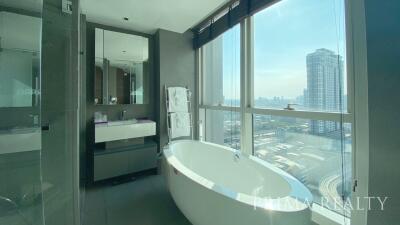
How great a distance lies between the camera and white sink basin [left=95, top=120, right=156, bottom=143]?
2965mm

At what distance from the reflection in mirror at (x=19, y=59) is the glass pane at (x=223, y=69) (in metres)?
2.36

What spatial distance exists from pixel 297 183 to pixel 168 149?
1.68 m

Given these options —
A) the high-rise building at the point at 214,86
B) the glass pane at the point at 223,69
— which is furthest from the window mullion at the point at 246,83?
the high-rise building at the point at 214,86

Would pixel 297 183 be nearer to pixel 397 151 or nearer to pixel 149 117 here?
pixel 397 151

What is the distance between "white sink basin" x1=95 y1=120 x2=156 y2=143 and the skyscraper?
2.58 metres

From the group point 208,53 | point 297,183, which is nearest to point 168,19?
point 208,53

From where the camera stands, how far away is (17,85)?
166 cm

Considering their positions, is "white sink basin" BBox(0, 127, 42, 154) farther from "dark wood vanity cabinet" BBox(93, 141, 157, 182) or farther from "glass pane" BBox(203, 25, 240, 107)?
"glass pane" BBox(203, 25, 240, 107)

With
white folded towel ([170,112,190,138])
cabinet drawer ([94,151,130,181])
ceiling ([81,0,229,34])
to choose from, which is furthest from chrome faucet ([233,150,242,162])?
ceiling ([81,0,229,34])

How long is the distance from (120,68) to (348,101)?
3357 millimetres

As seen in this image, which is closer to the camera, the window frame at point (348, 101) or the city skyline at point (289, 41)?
the window frame at point (348, 101)

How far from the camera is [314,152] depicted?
1924mm

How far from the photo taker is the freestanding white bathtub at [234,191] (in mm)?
1262

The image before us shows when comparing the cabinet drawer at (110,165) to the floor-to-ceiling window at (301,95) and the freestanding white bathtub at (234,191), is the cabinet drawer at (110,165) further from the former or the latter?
the floor-to-ceiling window at (301,95)
